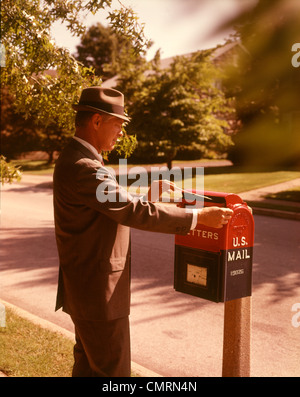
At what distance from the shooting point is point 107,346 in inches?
91.6

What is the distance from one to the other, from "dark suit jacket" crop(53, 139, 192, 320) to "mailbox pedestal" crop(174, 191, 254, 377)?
0.32 metres

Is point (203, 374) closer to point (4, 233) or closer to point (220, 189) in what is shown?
point (4, 233)

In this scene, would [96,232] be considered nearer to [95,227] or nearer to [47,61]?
[95,227]

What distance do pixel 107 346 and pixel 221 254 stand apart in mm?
754

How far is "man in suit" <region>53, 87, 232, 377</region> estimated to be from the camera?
2191mm

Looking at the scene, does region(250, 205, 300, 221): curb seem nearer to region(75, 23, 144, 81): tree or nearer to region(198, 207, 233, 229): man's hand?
region(198, 207, 233, 229): man's hand

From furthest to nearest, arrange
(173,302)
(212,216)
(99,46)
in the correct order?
(99,46), (173,302), (212,216)

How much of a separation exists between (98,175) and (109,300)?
25.3 inches

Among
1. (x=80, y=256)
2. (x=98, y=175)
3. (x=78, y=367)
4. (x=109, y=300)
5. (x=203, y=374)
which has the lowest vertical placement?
(x=203, y=374)

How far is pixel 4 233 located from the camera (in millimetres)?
9359

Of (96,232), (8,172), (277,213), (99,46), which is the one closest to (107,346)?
(96,232)

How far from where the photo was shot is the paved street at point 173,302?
13.1 feet

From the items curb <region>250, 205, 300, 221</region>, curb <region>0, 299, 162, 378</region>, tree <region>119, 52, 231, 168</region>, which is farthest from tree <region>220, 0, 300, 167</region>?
curb <region>0, 299, 162, 378</region>

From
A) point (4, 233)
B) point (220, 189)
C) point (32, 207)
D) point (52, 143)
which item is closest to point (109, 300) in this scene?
point (4, 233)
